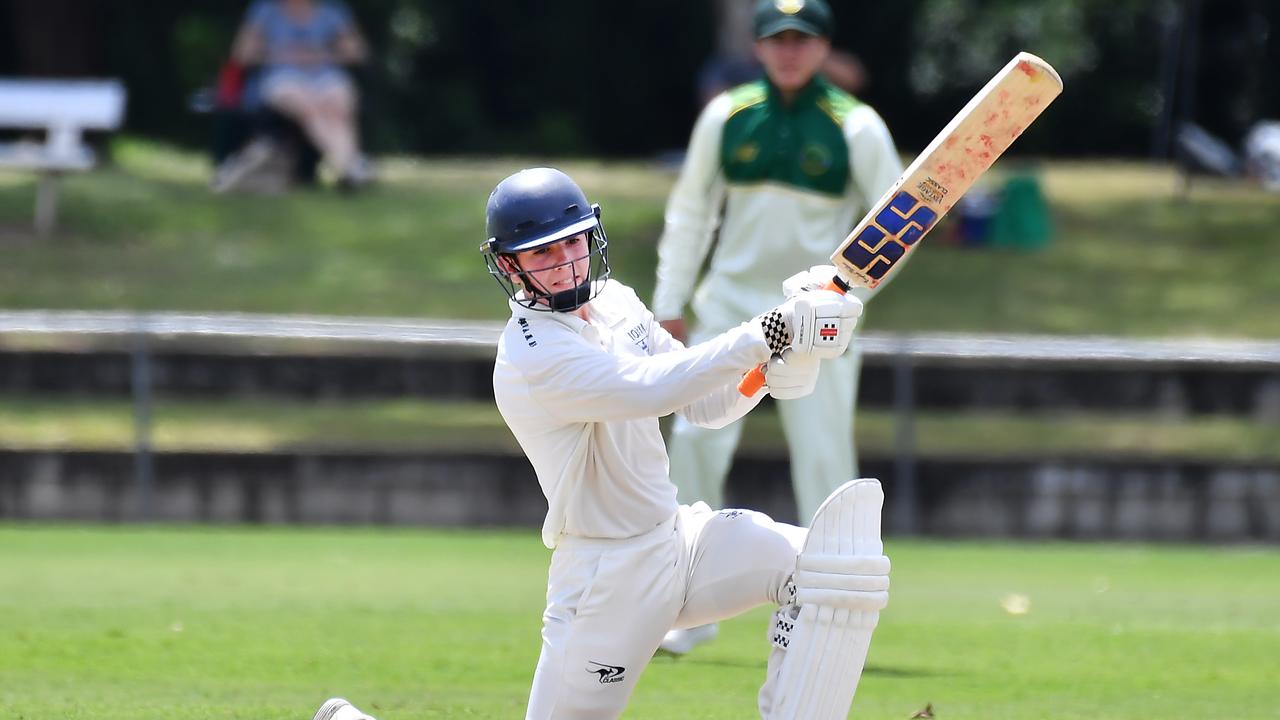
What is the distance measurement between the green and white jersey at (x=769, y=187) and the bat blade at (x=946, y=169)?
1.75 m

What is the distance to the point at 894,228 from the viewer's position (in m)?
4.89

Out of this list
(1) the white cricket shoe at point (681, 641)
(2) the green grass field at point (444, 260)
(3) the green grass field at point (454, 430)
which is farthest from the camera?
(2) the green grass field at point (444, 260)

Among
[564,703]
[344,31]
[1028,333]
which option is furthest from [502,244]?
[344,31]

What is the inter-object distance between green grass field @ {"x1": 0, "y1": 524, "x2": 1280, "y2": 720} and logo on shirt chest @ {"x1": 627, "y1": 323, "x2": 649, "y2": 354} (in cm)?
112

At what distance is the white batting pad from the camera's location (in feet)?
14.5

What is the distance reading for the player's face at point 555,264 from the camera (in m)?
4.63

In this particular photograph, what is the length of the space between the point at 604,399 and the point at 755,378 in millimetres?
452

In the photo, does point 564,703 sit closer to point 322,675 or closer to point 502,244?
point 502,244

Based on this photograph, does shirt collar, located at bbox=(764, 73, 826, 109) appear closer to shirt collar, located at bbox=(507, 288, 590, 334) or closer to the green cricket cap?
the green cricket cap

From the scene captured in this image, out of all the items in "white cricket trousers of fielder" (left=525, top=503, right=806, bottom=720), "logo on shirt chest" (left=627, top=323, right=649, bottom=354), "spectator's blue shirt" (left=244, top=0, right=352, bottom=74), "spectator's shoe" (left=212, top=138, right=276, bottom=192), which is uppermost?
"logo on shirt chest" (left=627, top=323, right=649, bottom=354)

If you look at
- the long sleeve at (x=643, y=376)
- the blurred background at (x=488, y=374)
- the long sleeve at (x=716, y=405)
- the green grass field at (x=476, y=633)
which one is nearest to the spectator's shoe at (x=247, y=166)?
the blurred background at (x=488, y=374)

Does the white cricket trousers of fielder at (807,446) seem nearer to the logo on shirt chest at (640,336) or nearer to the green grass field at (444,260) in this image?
the logo on shirt chest at (640,336)

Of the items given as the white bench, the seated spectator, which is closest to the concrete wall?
the white bench

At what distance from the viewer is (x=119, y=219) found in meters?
15.5
